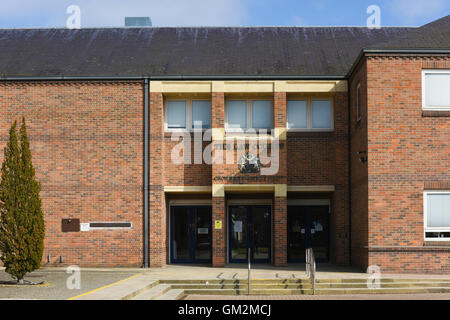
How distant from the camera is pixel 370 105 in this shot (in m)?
17.1

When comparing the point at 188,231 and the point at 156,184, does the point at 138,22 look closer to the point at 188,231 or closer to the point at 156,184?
the point at 156,184

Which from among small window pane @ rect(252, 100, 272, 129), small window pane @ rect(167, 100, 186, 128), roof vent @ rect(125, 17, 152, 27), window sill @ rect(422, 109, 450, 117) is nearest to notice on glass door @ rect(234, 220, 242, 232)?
small window pane @ rect(252, 100, 272, 129)

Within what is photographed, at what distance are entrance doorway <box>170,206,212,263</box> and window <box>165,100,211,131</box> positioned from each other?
9.71ft

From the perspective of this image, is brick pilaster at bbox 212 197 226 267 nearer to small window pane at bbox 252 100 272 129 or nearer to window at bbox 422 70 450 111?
small window pane at bbox 252 100 272 129

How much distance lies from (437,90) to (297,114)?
200 inches

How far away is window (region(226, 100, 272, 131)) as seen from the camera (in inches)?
808

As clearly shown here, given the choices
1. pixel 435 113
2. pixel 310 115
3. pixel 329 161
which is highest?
pixel 310 115

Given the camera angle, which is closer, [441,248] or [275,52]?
[441,248]

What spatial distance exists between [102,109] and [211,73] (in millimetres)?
3943

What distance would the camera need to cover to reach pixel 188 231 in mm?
21109

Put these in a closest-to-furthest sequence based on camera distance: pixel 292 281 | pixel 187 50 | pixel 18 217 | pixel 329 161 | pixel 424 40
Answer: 1. pixel 18 217
2. pixel 292 281
3. pixel 424 40
4. pixel 329 161
5. pixel 187 50

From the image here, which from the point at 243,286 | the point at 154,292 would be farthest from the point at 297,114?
the point at 154,292

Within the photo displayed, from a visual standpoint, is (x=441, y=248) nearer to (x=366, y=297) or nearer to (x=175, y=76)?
(x=366, y=297)

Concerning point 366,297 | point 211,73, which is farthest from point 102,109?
point 366,297
